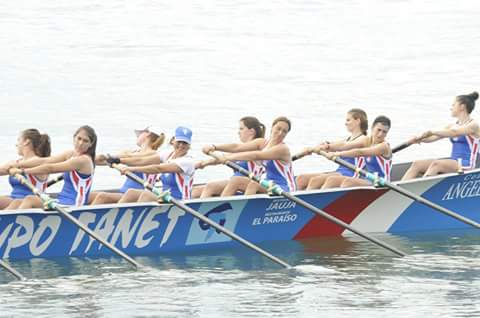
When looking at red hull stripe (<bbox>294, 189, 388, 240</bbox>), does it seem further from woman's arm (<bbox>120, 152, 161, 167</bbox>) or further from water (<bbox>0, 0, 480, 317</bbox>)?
woman's arm (<bbox>120, 152, 161, 167</bbox>)

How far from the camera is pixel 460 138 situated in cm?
2131

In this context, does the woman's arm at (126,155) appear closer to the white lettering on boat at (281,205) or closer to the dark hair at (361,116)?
the white lettering on boat at (281,205)

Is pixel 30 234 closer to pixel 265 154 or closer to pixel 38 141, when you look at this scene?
pixel 38 141

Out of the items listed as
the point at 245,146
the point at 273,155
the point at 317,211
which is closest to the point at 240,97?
the point at 245,146

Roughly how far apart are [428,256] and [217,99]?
15.0 metres

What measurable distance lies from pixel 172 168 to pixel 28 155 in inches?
63.7

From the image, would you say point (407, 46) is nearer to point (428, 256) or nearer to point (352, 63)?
point (352, 63)

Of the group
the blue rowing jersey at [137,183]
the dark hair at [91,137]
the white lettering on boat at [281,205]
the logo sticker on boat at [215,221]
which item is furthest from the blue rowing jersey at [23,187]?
the white lettering on boat at [281,205]

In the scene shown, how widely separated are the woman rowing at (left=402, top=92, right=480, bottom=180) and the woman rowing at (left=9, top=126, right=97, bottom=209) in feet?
14.8

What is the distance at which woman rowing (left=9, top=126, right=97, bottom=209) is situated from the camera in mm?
18484

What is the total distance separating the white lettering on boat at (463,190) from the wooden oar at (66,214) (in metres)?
4.66

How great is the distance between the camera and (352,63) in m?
40.0

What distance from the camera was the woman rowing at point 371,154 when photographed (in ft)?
68.0

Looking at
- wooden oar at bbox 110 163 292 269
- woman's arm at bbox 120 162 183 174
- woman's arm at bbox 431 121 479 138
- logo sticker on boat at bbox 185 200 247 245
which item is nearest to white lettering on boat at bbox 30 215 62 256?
wooden oar at bbox 110 163 292 269
